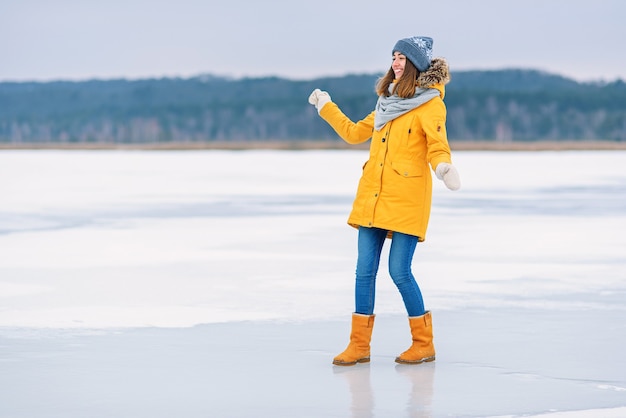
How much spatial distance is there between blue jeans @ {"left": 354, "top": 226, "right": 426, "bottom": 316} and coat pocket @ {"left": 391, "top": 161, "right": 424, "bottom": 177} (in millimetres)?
251

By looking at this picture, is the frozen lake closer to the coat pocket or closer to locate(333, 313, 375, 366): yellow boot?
locate(333, 313, 375, 366): yellow boot

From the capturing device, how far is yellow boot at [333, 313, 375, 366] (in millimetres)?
4887

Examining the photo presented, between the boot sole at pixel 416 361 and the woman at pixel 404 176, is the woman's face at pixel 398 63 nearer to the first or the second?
the woman at pixel 404 176

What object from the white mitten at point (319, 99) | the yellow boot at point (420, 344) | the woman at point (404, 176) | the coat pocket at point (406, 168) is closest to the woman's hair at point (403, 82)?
the woman at point (404, 176)

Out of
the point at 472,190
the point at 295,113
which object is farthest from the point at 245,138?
the point at 472,190

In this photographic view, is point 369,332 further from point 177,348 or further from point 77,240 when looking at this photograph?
point 77,240

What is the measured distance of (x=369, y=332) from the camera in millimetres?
4988

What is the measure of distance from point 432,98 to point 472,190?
48.3 feet

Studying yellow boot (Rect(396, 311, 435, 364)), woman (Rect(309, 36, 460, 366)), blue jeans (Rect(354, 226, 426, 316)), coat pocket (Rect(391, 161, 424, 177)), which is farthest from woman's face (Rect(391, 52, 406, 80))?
yellow boot (Rect(396, 311, 435, 364))

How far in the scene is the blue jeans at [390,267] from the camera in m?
4.89

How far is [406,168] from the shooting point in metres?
4.86

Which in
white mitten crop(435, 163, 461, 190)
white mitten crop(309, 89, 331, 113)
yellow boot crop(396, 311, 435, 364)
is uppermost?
white mitten crop(309, 89, 331, 113)

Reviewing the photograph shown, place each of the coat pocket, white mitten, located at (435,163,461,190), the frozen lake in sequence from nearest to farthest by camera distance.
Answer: the frozen lake
white mitten, located at (435,163,461,190)
the coat pocket

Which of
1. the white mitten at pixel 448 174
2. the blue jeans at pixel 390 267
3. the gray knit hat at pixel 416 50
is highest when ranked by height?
the gray knit hat at pixel 416 50
